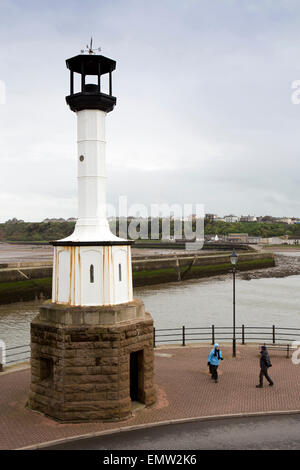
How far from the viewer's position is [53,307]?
33.7ft

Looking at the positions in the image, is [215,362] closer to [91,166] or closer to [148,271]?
[91,166]

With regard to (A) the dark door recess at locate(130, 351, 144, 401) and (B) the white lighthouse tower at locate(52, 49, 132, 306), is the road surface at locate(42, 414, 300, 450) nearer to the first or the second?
(A) the dark door recess at locate(130, 351, 144, 401)

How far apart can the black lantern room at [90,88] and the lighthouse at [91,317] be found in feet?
0.08

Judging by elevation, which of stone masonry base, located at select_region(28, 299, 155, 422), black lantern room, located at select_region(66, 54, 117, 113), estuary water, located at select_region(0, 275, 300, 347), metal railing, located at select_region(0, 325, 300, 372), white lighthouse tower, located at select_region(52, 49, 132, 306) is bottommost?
estuary water, located at select_region(0, 275, 300, 347)

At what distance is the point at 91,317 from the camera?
9891 mm

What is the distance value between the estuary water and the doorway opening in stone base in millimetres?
11138

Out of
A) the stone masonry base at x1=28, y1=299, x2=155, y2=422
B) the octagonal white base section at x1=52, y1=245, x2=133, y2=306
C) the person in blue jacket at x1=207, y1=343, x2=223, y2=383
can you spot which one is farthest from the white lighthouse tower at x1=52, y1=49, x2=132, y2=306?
the person in blue jacket at x1=207, y1=343, x2=223, y2=383

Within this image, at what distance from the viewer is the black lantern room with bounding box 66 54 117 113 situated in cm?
1058

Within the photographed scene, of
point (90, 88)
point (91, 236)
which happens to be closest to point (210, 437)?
point (91, 236)

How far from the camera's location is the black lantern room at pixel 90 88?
10.6 m

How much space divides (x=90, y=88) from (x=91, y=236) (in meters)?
3.86
